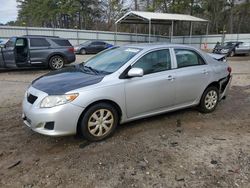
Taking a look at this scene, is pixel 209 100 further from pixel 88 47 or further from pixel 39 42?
pixel 88 47

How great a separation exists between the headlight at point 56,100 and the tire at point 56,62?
8.92m

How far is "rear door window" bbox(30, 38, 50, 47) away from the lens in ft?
39.1

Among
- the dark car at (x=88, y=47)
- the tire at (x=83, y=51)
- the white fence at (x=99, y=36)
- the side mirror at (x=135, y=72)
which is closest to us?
the side mirror at (x=135, y=72)

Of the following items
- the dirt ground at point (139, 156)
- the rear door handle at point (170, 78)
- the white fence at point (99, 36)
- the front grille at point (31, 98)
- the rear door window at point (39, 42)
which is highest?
the white fence at point (99, 36)

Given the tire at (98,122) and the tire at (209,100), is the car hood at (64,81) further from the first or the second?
the tire at (209,100)

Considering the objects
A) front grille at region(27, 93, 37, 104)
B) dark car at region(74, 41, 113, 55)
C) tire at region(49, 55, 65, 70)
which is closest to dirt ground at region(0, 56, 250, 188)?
front grille at region(27, 93, 37, 104)

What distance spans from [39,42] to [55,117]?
29.8ft

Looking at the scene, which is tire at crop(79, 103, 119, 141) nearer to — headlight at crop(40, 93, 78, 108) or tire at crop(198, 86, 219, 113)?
headlight at crop(40, 93, 78, 108)

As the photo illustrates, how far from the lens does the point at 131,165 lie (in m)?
3.64

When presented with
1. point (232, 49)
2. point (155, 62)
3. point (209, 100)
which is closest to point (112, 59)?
point (155, 62)

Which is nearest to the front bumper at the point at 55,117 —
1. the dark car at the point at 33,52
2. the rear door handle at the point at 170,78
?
the rear door handle at the point at 170,78

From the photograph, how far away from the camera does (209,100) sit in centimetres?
583

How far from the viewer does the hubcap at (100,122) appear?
4199 millimetres

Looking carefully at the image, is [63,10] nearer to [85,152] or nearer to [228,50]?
[228,50]
